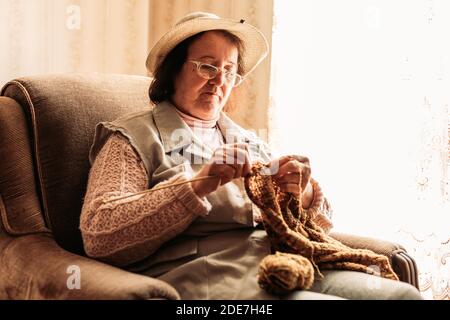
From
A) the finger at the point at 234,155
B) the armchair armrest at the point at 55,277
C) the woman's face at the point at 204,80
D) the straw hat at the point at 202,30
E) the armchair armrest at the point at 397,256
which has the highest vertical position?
the straw hat at the point at 202,30

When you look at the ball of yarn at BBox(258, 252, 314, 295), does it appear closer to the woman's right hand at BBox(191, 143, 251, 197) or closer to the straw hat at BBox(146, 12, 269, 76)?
the woman's right hand at BBox(191, 143, 251, 197)

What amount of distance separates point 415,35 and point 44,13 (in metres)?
1.33

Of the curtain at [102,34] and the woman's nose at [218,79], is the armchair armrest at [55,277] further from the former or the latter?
the curtain at [102,34]

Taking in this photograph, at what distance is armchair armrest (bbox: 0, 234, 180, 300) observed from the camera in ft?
3.35

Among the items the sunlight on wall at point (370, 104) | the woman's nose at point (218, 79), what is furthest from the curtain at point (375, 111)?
the woman's nose at point (218, 79)

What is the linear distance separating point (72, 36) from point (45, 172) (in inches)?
37.6

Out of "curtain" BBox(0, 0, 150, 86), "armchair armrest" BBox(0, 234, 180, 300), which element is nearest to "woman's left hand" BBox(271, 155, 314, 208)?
"armchair armrest" BBox(0, 234, 180, 300)

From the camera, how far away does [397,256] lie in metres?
1.44

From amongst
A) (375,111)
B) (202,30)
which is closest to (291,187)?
(202,30)

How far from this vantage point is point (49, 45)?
2.07 metres

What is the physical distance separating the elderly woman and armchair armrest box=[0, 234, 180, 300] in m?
0.08

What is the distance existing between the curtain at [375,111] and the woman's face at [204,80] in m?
0.69

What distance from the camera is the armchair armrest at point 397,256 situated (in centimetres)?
143
